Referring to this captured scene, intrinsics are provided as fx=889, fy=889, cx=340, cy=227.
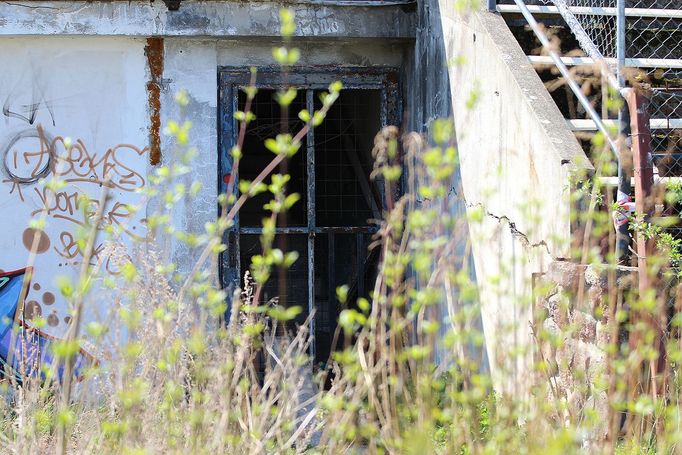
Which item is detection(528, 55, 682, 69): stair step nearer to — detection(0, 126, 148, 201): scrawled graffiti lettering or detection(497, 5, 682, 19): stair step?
detection(497, 5, 682, 19): stair step

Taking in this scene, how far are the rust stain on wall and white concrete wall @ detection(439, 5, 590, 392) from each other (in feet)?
7.03

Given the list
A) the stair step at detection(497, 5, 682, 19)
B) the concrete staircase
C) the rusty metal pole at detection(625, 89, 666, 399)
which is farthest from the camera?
the stair step at detection(497, 5, 682, 19)

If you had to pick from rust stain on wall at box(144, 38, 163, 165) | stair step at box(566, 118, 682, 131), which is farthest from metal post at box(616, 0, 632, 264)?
rust stain on wall at box(144, 38, 163, 165)

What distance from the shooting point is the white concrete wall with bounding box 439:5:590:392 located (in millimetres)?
4230

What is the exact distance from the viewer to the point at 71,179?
6.57 meters

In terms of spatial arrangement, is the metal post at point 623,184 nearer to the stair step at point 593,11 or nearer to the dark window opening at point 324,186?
the stair step at point 593,11

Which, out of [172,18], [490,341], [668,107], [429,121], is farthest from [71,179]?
[668,107]

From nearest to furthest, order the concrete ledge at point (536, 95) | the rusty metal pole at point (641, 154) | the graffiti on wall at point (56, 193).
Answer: the rusty metal pole at point (641, 154), the concrete ledge at point (536, 95), the graffiti on wall at point (56, 193)

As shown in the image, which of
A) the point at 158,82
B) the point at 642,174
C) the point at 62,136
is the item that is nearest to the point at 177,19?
the point at 158,82

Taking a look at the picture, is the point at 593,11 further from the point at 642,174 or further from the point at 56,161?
the point at 56,161

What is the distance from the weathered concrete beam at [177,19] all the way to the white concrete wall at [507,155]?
897mm

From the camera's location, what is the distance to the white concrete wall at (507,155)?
167 inches

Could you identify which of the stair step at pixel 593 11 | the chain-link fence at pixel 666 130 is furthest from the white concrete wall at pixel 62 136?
Result: the chain-link fence at pixel 666 130

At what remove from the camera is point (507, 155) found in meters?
4.93
